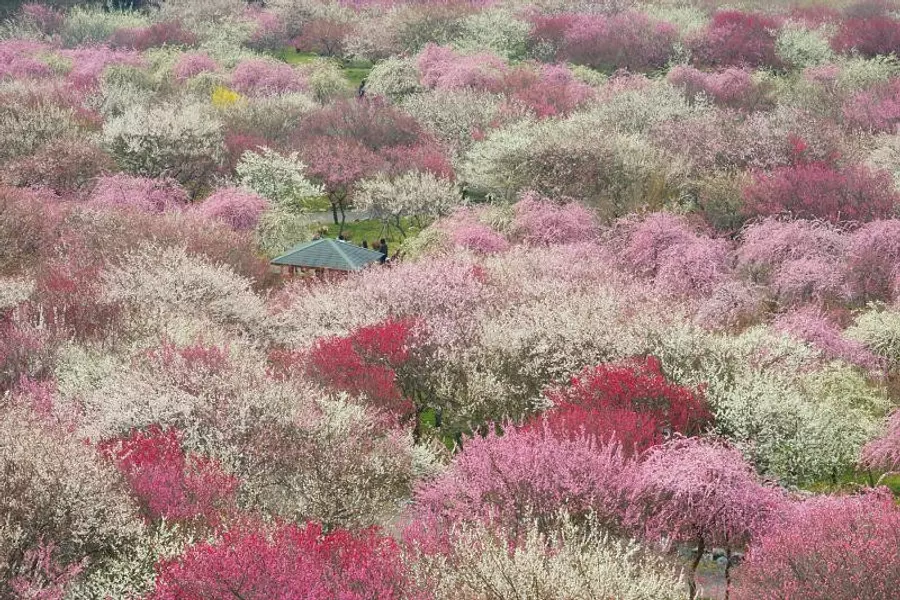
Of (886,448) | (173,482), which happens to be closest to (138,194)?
(173,482)

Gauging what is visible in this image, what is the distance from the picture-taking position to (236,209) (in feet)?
177

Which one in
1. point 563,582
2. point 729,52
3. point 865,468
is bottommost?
point 729,52

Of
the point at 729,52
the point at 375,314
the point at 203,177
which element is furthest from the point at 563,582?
the point at 729,52

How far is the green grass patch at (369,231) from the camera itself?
59.3 meters

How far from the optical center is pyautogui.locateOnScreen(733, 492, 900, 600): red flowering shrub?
17.5m

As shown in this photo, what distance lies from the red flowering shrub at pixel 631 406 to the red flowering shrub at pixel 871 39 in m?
77.9

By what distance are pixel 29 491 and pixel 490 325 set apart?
15690 millimetres

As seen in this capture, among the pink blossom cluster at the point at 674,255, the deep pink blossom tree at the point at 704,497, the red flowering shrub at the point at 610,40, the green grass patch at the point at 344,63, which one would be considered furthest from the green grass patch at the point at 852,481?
the red flowering shrub at the point at 610,40

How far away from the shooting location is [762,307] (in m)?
41.0

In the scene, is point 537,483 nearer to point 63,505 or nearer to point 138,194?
point 63,505

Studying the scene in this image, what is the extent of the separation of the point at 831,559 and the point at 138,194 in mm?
43355

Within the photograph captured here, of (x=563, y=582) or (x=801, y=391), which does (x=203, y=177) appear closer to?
(x=801, y=391)

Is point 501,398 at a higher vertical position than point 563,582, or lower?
lower

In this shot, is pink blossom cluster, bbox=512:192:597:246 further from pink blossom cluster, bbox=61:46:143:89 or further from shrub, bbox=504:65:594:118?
pink blossom cluster, bbox=61:46:143:89
